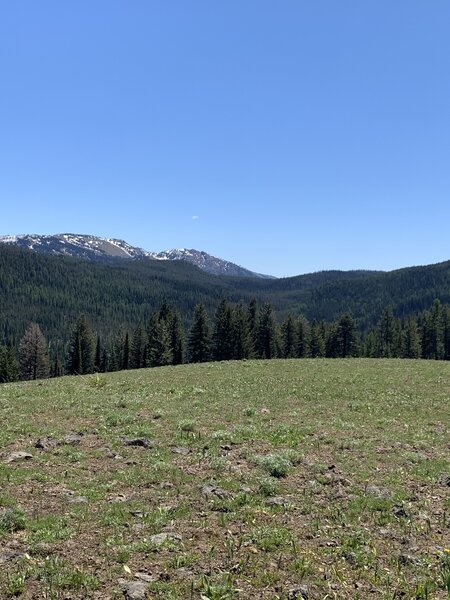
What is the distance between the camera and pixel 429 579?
7.46m

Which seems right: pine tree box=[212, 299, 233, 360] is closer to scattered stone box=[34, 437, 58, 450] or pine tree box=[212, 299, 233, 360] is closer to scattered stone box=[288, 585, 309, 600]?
scattered stone box=[34, 437, 58, 450]

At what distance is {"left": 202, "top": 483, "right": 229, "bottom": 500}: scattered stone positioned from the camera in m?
11.0

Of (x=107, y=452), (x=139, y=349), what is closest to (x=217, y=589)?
(x=107, y=452)

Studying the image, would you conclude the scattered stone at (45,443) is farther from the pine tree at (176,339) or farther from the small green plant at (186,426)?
the pine tree at (176,339)

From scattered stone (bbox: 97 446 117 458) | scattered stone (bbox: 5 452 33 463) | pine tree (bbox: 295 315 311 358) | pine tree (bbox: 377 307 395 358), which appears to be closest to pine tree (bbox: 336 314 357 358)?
pine tree (bbox: 295 315 311 358)

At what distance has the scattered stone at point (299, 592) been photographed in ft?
22.7

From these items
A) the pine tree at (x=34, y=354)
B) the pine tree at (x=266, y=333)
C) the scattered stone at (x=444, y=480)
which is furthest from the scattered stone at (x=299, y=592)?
the pine tree at (x=34, y=354)

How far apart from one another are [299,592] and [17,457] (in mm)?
9925

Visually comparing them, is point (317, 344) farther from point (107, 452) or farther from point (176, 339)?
point (107, 452)

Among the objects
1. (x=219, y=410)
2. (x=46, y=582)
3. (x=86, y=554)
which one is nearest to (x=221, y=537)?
(x=86, y=554)

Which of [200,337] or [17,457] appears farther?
[200,337]

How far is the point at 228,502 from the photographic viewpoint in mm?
10492

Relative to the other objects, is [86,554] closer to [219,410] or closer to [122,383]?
[219,410]

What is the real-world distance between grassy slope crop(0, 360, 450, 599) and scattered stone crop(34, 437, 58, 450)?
319 mm
